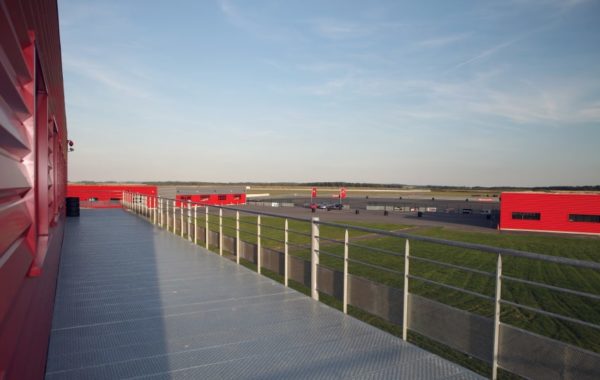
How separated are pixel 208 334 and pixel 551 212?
34.6 metres

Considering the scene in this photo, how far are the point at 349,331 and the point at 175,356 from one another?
4.94ft

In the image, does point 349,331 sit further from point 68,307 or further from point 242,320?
point 68,307

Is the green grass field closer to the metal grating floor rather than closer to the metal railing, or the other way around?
the metal railing

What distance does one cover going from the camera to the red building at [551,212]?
31109mm

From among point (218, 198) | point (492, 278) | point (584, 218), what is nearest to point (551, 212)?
point (584, 218)

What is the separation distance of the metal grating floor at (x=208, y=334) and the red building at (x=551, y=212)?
31665 millimetres

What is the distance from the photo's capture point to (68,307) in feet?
14.7

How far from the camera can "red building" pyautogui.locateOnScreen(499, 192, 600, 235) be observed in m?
31.1

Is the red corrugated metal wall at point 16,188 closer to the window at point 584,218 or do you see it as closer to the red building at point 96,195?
the red building at point 96,195

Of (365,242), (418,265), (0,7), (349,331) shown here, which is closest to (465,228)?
(365,242)

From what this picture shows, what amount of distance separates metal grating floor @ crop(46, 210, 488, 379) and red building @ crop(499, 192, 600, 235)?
31.7 meters

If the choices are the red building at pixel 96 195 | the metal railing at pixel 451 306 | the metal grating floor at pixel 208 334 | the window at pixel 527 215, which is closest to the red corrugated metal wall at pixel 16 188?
the metal grating floor at pixel 208 334

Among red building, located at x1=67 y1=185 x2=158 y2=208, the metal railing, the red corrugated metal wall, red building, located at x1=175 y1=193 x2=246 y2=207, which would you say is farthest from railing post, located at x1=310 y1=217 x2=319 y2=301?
red building, located at x1=175 y1=193 x2=246 y2=207

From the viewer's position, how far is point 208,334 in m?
3.77
